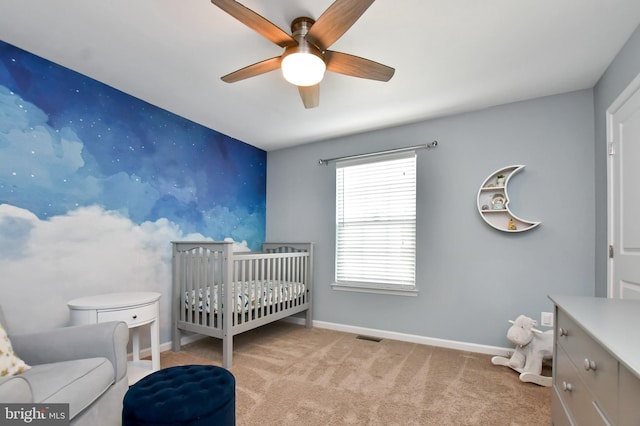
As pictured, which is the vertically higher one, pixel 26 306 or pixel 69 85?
pixel 69 85

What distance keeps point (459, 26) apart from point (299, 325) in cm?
327

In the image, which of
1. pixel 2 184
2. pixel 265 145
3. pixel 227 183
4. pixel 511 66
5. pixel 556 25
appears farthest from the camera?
pixel 265 145

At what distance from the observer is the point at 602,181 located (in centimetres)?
229

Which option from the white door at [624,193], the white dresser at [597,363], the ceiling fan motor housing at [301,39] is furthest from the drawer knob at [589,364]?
the ceiling fan motor housing at [301,39]

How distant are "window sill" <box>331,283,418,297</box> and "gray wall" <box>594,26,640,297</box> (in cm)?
142

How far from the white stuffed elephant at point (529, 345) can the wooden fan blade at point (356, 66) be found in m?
2.09

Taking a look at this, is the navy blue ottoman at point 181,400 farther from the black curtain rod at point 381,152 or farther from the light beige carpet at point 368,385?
the black curtain rod at point 381,152

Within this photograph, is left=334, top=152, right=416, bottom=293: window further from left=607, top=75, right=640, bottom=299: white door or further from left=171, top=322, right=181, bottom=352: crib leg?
left=171, top=322, right=181, bottom=352: crib leg

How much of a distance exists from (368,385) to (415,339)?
1.08 metres

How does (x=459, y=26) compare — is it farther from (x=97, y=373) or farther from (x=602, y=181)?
(x=97, y=373)

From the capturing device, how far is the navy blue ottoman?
1106 mm

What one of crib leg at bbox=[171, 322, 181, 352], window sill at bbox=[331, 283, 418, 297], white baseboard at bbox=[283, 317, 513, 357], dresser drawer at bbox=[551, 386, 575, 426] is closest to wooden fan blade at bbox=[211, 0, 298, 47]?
dresser drawer at bbox=[551, 386, 575, 426]

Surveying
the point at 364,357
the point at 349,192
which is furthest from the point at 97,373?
the point at 349,192

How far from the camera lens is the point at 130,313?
2.09 metres
